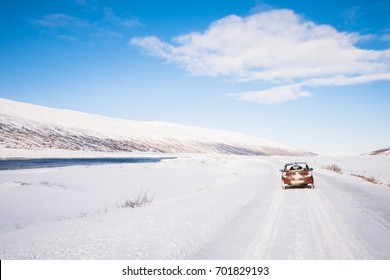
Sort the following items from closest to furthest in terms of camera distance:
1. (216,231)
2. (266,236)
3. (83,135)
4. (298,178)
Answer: (266,236)
(216,231)
(298,178)
(83,135)

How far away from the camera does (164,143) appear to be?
13450 cm

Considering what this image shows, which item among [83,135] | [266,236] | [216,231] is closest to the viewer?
[266,236]

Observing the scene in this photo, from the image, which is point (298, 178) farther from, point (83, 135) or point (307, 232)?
point (83, 135)

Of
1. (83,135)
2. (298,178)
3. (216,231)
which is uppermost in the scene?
(298,178)

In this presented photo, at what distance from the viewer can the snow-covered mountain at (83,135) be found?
3052 inches

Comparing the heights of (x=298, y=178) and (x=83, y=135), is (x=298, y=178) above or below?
above

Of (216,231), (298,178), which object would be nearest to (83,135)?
(298,178)

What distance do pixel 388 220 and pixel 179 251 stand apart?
19.6 ft

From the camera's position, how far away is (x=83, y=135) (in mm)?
101250

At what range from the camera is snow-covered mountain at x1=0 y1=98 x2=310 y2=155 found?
77519 millimetres

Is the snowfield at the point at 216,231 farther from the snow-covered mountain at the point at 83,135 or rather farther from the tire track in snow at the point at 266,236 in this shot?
the snow-covered mountain at the point at 83,135

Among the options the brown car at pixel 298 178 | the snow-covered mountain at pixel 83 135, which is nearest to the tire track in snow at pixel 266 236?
the brown car at pixel 298 178

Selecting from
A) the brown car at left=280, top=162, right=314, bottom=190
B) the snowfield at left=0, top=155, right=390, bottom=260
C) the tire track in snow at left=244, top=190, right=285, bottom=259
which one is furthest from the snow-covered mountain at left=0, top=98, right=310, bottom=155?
the tire track in snow at left=244, top=190, right=285, bottom=259
